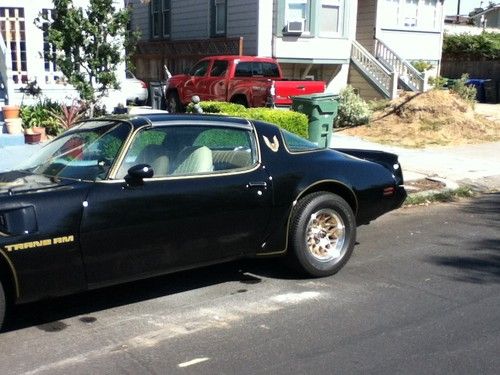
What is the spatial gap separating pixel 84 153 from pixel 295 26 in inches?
616

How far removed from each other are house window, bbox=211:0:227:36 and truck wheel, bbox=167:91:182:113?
4.44 m

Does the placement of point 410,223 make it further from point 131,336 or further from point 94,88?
point 94,88

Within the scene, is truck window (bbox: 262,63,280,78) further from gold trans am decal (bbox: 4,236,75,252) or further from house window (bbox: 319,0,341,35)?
gold trans am decal (bbox: 4,236,75,252)

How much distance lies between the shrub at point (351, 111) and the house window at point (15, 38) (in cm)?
790

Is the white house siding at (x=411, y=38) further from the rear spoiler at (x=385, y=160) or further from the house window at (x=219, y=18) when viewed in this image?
the rear spoiler at (x=385, y=160)

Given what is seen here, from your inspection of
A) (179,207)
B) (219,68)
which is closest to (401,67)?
(219,68)

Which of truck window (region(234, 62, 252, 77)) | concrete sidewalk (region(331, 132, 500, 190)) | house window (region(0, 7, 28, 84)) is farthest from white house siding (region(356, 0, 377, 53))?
house window (region(0, 7, 28, 84))

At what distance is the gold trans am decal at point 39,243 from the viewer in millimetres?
4082

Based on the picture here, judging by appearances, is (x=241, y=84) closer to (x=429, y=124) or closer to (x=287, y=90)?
(x=287, y=90)

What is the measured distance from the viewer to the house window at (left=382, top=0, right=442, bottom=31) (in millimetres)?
23344

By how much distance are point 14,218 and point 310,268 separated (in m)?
2.60

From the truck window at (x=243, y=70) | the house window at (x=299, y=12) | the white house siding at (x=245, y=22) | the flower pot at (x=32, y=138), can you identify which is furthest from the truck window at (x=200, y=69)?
the flower pot at (x=32, y=138)

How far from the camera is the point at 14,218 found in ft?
13.6

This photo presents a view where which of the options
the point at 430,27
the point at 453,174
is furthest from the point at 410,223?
the point at 430,27
